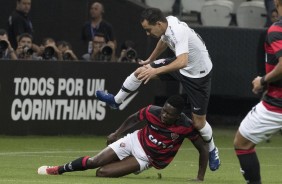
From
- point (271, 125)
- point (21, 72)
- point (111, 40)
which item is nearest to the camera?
point (271, 125)

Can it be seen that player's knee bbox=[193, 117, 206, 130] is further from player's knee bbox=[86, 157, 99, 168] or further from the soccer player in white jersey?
player's knee bbox=[86, 157, 99, 168]

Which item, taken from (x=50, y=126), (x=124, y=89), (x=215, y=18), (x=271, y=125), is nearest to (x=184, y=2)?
(x=215, y=18)

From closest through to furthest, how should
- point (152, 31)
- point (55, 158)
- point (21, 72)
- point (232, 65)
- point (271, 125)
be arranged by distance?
1. point (271, 125)
2. point (152, 31)
3. point (55, 158)
4. point (21, 72)
5. point (232, 65)

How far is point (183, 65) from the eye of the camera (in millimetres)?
12992

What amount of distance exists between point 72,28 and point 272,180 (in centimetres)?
1074

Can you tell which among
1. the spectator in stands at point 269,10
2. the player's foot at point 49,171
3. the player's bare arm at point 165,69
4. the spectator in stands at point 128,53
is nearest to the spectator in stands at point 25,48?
the spectator in stands at point 128,53

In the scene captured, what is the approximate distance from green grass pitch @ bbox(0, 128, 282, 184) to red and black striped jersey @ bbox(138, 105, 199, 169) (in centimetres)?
31

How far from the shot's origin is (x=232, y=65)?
77.9ft

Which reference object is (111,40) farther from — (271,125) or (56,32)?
(271,125)

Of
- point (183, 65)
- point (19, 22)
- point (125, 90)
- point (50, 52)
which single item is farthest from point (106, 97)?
point (19, 22)

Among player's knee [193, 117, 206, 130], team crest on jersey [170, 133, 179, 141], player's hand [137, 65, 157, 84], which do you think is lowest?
team crest on jersey [170, 133, 179, 141]

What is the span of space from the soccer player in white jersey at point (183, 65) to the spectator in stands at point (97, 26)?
292 inches

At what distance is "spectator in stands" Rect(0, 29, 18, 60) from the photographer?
1967cm

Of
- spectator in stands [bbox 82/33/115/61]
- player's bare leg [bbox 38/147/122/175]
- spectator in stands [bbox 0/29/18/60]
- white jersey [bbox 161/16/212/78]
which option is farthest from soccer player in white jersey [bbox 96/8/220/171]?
spectator in stands [bbox 82/33/115/61]
